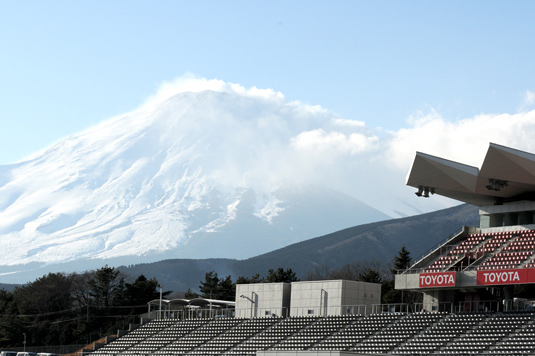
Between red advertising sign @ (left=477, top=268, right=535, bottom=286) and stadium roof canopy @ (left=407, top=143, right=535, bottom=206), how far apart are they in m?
6.55

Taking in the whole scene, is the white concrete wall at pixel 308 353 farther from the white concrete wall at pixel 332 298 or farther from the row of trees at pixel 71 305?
the row of trees at pixel 71 305

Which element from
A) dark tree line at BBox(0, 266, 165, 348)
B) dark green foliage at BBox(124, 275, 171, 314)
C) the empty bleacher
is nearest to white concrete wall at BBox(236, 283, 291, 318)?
the empty bleacher

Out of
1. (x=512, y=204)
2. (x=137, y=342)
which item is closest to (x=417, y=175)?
(x=512, y=204)

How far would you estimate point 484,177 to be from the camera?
175ft

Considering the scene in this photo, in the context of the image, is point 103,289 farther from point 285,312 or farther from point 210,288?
point 285,312

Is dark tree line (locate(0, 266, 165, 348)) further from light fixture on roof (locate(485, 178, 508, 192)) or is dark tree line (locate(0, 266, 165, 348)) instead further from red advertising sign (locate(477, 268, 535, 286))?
red advertising sign (locate(477, 268, 535, 286))

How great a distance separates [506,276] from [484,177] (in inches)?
298

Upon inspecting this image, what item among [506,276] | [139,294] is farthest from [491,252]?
[139,294]

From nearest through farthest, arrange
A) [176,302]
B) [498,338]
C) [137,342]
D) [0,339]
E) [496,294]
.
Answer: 1. [498,338]
2. [496,294]
3. [137,342]
4. [176,302]
5. [0,339]

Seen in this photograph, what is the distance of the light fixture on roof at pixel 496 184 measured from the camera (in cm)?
5337

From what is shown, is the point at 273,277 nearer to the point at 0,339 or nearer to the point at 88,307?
the point at 88,307

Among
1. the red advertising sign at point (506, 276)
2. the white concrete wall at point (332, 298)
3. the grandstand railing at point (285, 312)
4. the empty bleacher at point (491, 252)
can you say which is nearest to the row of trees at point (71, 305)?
the grandstand railing at point (285, 312)

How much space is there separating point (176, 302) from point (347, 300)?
74.1 ft

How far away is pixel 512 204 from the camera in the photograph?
5744 cm
